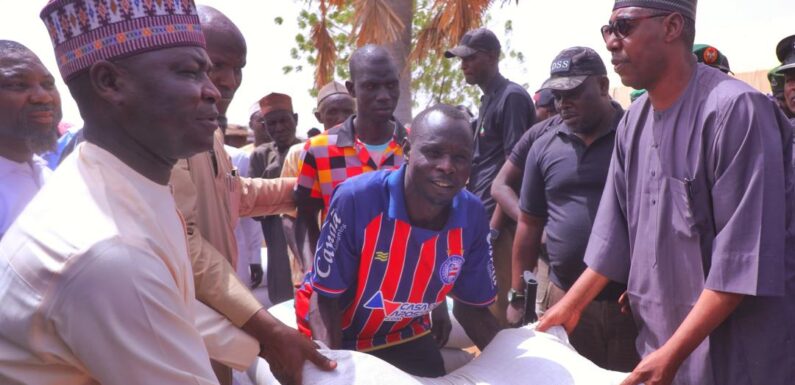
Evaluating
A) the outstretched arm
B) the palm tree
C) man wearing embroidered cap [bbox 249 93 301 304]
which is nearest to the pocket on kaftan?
the outstretched arm

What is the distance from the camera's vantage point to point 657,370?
A: 6.85 feet

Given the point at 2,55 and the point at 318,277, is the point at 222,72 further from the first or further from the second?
the point at 2,55

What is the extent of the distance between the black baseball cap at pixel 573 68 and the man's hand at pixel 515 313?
1.05m

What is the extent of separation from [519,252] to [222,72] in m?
2.11

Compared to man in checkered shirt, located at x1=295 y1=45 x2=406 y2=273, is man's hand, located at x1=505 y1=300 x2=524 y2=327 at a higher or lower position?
lower

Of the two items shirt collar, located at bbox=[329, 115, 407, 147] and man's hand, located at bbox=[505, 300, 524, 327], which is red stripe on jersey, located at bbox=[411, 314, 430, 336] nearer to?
man's hand, located at bbox=[505, 300, 524, 327]

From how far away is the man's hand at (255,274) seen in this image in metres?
5.24

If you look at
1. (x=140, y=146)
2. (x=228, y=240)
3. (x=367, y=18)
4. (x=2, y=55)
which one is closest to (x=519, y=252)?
(x=228, y=240)

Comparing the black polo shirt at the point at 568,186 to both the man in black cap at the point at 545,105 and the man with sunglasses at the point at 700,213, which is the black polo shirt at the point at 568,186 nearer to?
the man with sunglasses at the point at 700,213

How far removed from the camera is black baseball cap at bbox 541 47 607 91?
3.48 meters

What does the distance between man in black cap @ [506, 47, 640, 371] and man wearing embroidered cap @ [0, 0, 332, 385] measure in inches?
94.2

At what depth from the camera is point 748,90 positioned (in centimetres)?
205

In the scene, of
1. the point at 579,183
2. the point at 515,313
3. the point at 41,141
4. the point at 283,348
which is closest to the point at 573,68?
the point at 579,183

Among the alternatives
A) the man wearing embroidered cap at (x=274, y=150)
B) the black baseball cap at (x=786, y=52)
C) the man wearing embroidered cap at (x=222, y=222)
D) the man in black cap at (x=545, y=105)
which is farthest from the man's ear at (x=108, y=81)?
the man in black cap at (x=545, y=105)
